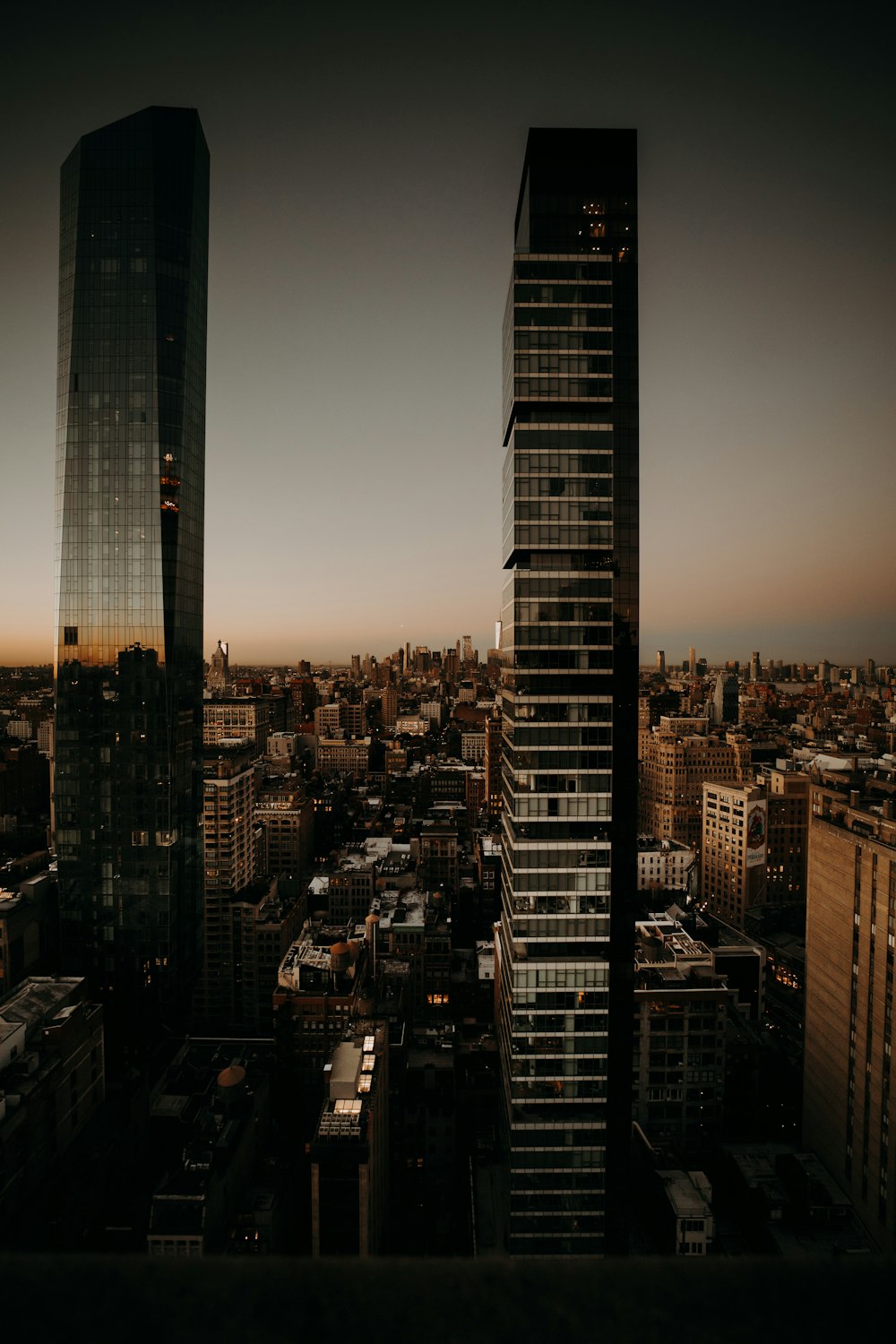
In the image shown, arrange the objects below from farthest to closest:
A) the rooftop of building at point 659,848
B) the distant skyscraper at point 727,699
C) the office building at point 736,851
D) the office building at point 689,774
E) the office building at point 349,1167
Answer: the distant skyscraper at point 727,699
the office building at point 689,774
the rooftop of building at point 659,848
the office building at point 736,851
the office building at point 349,1167

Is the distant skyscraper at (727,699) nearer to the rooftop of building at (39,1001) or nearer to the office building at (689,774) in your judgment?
the office building at (689,774)

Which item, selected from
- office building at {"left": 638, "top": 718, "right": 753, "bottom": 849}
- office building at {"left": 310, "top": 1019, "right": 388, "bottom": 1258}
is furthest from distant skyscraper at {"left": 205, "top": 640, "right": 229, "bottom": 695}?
office building at {"left": 310, "top": 1019, "right": 388, "bottom": 1258}

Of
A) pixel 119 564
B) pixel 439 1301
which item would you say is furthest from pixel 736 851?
pixel 439 1301

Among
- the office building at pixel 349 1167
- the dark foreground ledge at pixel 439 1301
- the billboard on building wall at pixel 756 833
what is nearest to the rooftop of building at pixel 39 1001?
the office building at pixel 349 1167

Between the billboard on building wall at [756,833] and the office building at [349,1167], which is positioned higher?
the billboard on building wall at [756,833]

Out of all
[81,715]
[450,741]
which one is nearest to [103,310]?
[81,715]

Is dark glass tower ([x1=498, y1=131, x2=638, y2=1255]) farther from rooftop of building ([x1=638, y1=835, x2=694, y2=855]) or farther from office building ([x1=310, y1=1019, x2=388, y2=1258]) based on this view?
rooftop of building ([x1=638, y1=835, x2=694, y2=855])

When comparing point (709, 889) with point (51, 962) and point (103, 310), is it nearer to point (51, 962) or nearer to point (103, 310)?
point (51, 962)
